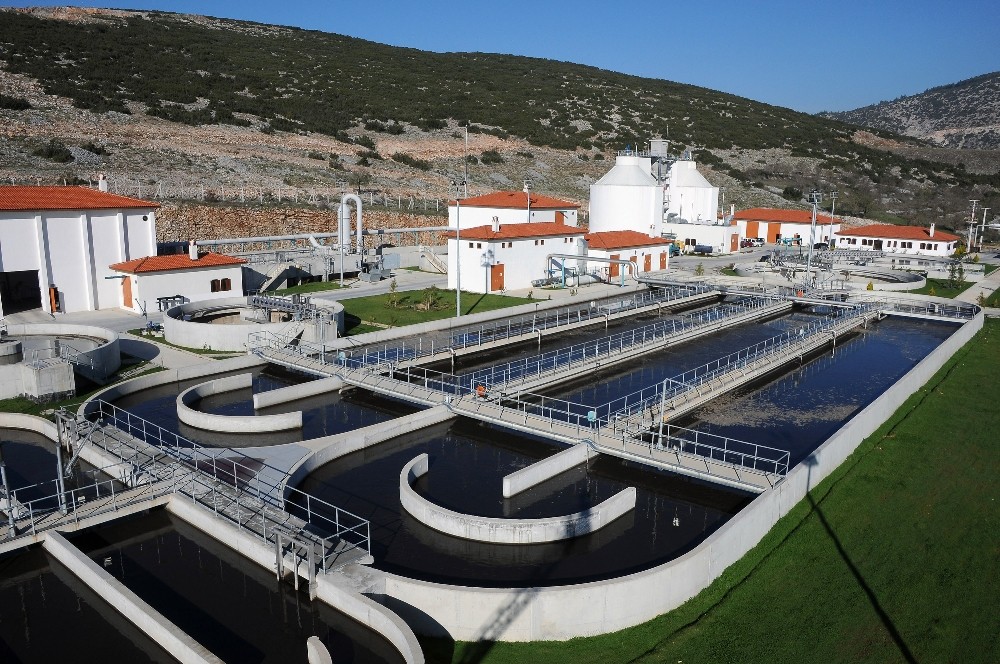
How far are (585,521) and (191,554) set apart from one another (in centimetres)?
873

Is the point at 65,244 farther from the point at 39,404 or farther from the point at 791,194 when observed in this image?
the point at 791,194

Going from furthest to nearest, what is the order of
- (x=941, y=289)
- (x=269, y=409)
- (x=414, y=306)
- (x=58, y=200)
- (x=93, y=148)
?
1. (x=93, y=148)
2. (x=941, y=289)
3. (x=414, y=306)
4. (x=58, y=200)
5. (x=269, y=409)

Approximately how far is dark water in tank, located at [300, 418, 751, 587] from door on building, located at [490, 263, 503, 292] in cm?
2316

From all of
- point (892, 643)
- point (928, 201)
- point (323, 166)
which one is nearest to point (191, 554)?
point (892, 643)

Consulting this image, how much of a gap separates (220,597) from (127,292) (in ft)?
93.1

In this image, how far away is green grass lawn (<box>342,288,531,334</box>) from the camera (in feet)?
131

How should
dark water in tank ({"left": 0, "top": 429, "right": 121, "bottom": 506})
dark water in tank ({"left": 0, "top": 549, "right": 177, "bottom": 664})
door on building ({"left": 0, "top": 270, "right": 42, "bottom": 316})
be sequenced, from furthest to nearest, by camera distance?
door on building ({"left": 0, "top": 270, "right": 42, "bottom": 316}) < dark water in tank ({"left": 0, "top": 429, "right": 121, "bottom": 506}) < dark water in tank ({"left": 0, "top": 549, "right": 177, "bottom": 664})

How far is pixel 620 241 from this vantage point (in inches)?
2229

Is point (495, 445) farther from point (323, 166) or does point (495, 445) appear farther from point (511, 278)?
point (323, 166)

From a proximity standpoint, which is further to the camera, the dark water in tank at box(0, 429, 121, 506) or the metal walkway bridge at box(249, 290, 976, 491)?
the metal walkway bridge at box(249, 290, 976, 491)

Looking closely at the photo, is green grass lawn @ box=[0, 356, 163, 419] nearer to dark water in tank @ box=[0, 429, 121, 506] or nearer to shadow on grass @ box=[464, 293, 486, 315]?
dark water in tank @ box=[0, 429, 121, 506]

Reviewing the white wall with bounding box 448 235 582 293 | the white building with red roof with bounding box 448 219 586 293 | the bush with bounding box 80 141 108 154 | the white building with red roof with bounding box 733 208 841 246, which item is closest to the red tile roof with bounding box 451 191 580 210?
A: the white building with red roof with bounding box 448 219 586 293

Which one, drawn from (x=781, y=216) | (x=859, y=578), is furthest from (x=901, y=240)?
(x=859, y=578)

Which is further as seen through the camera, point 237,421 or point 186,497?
point 237,421
